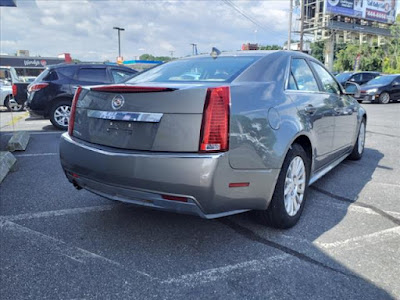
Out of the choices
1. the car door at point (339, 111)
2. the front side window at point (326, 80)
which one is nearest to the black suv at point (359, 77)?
the car door at point (339, 111)

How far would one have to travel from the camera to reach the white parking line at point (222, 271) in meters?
2.36

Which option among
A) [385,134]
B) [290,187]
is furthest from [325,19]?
[290,187]

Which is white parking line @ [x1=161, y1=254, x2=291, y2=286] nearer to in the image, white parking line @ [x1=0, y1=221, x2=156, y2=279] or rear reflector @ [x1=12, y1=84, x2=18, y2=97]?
white parking line @ [x1=0, y1=221, x2=156, y2=279]

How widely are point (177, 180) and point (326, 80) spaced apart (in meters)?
2.78

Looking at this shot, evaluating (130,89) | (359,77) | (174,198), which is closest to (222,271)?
(174,198)

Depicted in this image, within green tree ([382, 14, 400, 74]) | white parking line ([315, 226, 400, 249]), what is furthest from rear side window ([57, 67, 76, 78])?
green tree ([382, 14, 400, 74])

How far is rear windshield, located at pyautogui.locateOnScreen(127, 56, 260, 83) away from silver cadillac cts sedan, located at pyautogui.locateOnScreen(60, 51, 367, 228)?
1 centimetres

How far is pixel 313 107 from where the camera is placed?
352cm

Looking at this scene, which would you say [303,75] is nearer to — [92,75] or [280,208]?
[280,208]

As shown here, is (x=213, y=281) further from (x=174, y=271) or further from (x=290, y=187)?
(x=290, y=187)

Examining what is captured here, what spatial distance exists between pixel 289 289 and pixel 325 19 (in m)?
47.2

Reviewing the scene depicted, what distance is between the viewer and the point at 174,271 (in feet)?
8.14

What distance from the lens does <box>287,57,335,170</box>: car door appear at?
331cm

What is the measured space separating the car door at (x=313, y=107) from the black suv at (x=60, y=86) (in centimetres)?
577
